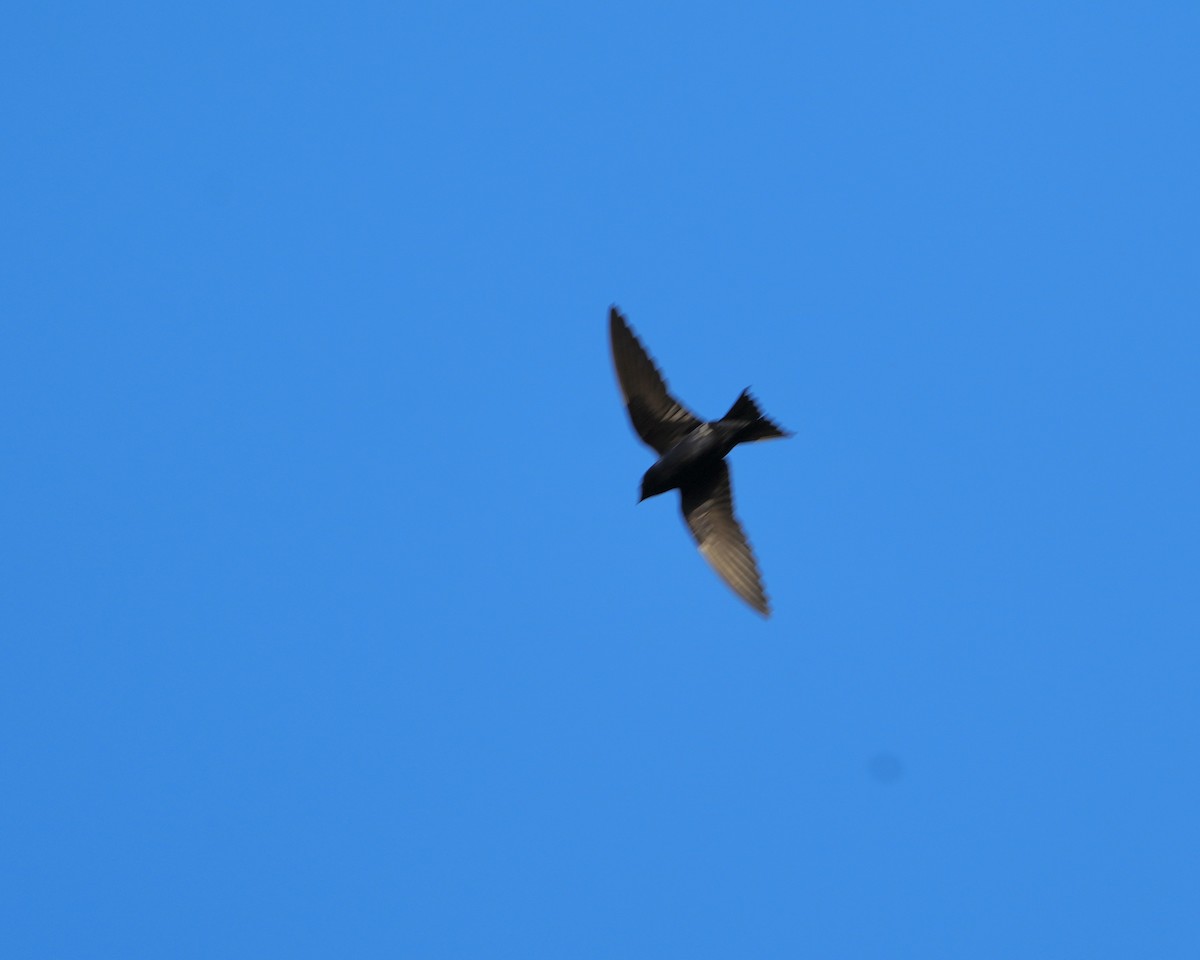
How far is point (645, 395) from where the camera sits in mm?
12844

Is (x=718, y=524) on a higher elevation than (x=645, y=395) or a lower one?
lower

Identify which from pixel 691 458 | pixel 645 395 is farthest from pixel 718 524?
pixel 645 395

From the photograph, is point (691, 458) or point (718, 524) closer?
point (691, 458)

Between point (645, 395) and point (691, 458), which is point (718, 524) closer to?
point (691, 458)

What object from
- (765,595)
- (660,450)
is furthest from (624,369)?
(765,595)

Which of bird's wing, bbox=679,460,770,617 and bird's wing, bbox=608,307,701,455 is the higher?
bird's wing, bbox=608,307,701,455

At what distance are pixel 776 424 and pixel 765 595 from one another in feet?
4.21

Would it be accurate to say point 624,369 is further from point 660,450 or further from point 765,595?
point 765,595

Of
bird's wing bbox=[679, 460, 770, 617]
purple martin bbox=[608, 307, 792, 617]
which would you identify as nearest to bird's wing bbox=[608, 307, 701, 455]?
purple martin bbox=[608, 307, 792, 617]

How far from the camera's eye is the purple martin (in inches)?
492

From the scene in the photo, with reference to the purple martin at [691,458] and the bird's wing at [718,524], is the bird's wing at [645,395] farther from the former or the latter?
the bird's wing at [718,524]

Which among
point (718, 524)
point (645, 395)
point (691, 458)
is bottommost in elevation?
point (718, 524)

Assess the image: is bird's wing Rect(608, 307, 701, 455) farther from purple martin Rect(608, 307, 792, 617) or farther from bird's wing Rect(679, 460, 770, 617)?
bird's wing Rect(679, 460, 770, 617)

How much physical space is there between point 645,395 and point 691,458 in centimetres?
65
